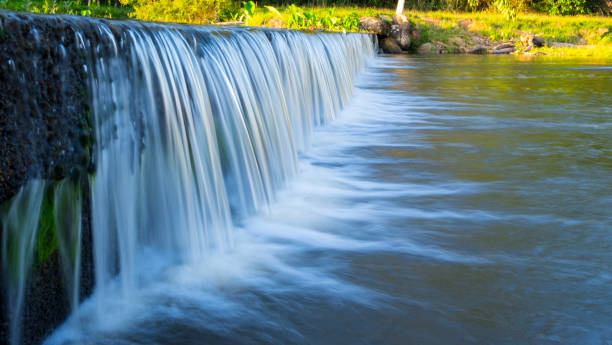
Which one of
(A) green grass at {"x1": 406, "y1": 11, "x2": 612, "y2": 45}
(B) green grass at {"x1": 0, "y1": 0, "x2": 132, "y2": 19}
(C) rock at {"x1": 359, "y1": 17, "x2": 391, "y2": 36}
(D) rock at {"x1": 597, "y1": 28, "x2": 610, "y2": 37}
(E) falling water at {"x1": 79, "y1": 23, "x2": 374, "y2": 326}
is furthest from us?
(D) rock at {"x1": 597, "y1": 28, "x2": 610, "y2": 37}

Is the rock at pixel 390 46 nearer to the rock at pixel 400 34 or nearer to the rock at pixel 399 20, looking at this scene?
the rock at pixel 400 34

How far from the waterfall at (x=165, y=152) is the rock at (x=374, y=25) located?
2086 centimetres

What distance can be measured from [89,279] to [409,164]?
121 inches

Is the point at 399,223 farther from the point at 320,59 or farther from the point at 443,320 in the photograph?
the point at 320,59

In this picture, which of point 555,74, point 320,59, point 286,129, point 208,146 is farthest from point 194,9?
point 208,146

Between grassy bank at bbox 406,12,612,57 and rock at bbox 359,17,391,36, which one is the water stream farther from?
grassy bank at bbox 406,12,612,57

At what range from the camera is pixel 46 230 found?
1.71 metres

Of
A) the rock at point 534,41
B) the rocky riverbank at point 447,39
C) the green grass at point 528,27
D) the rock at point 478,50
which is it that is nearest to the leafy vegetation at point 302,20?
the rocky riverbank at point 447,39

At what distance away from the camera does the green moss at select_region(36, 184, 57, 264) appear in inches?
66.2

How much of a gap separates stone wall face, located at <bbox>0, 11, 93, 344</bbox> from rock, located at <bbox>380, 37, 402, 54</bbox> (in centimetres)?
2480

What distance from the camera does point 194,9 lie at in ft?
75.8

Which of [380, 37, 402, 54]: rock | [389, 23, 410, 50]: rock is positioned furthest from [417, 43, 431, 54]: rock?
[380, 37, 402, 54]: rock

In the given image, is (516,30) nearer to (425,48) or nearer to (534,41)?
(534,41)

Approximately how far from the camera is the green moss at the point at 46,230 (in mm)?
1681
